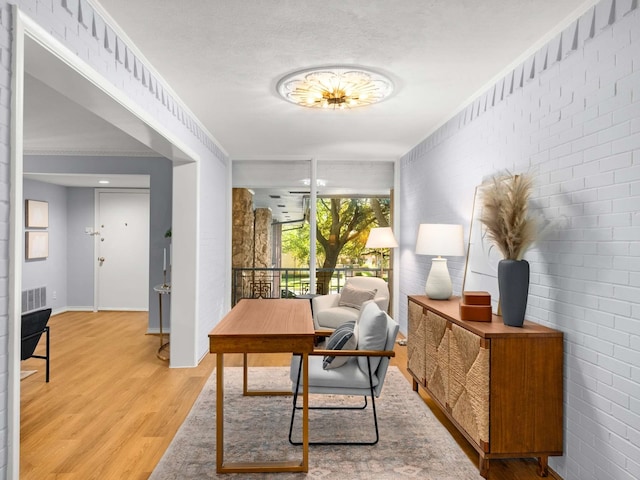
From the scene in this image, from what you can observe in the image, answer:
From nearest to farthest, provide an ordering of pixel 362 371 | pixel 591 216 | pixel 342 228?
pixel 591 216
pixel 362 371
pixel 342 228

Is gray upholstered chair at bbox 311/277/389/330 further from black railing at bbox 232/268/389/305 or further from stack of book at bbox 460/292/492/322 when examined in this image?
stack of book at bbox 460/292/492/322

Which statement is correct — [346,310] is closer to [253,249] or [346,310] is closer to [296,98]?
[253,249]

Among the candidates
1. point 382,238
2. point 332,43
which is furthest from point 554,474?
point 382,238

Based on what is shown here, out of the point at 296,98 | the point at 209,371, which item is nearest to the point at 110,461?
the point at 209,371

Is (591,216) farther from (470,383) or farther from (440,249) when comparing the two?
(440,249)

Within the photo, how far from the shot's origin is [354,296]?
19.1ft

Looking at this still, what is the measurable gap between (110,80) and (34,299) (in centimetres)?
599

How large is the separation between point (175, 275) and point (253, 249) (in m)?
2.35

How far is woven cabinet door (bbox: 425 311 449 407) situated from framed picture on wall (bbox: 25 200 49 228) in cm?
644

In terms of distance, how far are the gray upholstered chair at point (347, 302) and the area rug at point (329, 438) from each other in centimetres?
170

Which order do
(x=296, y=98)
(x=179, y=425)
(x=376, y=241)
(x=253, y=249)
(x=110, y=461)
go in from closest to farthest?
(x=110, y=461) < (x=179, y=425) < (x=296, y=98) < (x=376, y=241) < (x=253, y=249)

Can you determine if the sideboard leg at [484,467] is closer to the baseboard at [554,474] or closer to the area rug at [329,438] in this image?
the area rug at [329,438]

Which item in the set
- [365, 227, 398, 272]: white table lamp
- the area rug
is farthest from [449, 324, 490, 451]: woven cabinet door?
[365, 227, 398, 272]: white table lamp

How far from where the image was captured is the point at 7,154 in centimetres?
180
